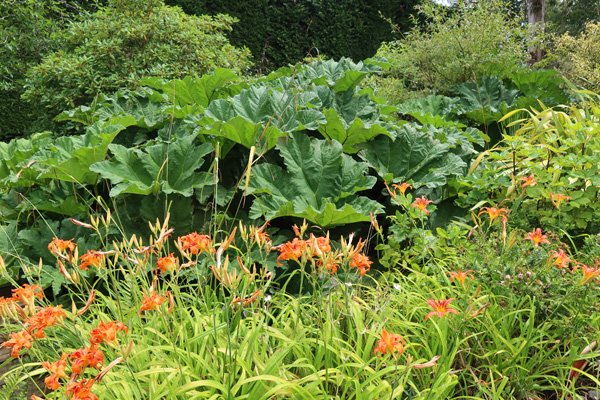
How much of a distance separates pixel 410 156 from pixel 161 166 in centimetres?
152

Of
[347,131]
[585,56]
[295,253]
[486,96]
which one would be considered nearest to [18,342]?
[295,253]

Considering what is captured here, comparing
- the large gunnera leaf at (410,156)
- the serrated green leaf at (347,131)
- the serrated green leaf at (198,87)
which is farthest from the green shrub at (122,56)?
the large gunnera leaf at (410,156)

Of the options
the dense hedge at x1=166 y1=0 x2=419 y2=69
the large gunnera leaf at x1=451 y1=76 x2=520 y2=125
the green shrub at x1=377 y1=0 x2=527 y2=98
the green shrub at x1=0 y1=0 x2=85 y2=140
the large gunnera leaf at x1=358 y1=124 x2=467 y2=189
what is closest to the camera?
the large gunnera leaf at x1=358 y1=124 x2=467 y2=189

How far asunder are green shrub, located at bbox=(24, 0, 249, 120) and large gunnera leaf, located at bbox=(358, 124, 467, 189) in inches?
97.3

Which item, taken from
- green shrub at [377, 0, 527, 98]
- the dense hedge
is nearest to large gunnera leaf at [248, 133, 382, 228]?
green shrub at [377, 0, 527, 98]

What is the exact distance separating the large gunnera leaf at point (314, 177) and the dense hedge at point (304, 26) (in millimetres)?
6322

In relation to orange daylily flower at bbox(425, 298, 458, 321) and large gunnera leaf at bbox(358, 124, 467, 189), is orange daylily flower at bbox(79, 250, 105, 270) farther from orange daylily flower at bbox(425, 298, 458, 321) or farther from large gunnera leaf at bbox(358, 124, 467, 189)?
large gunnera leaf at bbox(358, 124, 467, 189)

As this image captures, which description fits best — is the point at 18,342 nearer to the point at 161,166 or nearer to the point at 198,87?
the point at 161,166

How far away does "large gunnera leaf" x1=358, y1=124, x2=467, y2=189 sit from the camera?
268 centimetres

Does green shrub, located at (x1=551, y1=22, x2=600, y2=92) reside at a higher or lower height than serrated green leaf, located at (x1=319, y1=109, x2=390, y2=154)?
higher

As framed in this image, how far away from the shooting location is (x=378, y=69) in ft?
10.2

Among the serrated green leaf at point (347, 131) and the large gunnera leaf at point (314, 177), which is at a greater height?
the serrated green leaf at point (347, 131)

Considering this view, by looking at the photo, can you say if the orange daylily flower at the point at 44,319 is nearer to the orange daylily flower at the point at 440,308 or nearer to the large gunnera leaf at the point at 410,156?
the orange daylily flower at the point at 440,308

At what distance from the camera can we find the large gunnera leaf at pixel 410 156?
268cm
